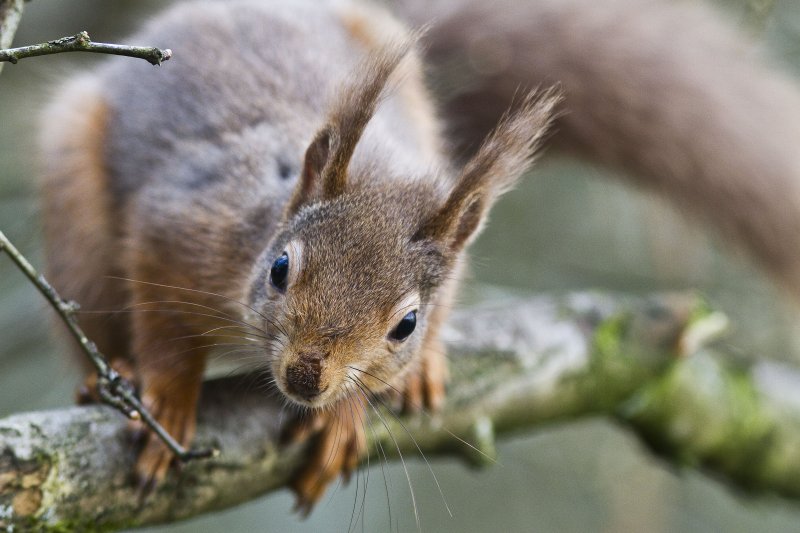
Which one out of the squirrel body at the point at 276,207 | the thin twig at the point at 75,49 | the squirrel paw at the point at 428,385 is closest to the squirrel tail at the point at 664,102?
the squirrel body at the point at 276,207

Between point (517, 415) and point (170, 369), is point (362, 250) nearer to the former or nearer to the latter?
point (170, 369)

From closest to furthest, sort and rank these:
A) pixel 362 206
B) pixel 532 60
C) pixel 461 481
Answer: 1. pixel 362 206
2. pixel 532 60
3. pixel 461 481

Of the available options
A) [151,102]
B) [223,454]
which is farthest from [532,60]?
[223,454]

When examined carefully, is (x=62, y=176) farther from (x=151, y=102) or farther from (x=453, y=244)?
(x=453, y=244)

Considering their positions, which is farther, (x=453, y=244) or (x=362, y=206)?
(x=453, y=244)

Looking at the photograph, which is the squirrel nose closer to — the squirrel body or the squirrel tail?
the squirrel body

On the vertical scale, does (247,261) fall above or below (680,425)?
below

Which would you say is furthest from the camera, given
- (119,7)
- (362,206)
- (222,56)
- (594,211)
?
(594,211)

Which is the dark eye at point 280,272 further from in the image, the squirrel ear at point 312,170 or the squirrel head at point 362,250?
the squirrel ear at point 312,170
